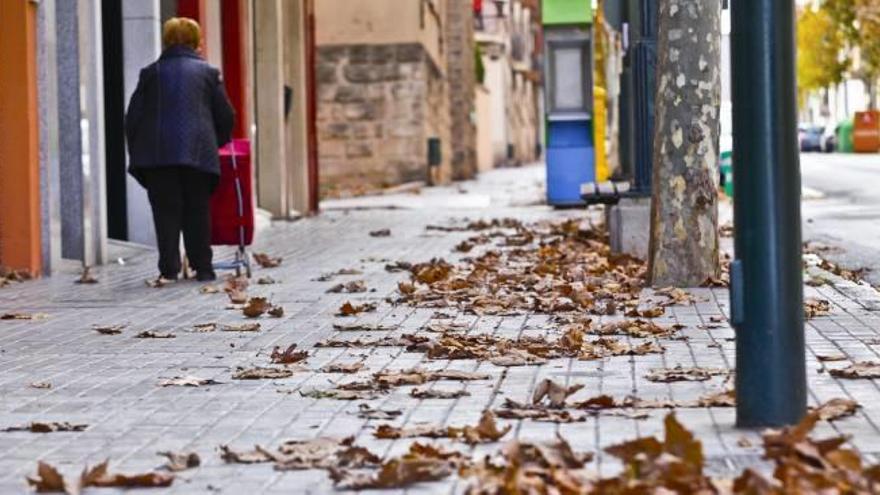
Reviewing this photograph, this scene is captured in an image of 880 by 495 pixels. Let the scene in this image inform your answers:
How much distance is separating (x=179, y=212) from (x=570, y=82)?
12.5 m

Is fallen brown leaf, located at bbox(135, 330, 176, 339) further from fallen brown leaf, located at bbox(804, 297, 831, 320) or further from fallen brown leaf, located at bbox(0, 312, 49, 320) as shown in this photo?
fallen brown leaf, located at bbox(804, 297, 831, 320)

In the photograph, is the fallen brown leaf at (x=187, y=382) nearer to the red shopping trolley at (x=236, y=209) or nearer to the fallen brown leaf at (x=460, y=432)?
the fallen brown leaf at (x=460, y=432)

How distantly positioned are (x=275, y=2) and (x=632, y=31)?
9401mm

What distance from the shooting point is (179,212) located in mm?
13820

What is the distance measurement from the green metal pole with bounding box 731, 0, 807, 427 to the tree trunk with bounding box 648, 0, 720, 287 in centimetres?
613

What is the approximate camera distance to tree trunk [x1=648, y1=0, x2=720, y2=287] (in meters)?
12.4

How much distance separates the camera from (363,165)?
37.6 m

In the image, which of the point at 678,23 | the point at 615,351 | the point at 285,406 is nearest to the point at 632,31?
the point at 678,23

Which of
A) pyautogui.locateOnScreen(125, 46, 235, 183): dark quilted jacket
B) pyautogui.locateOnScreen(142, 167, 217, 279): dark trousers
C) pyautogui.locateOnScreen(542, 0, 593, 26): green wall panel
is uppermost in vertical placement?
pyautogui.locateOnScreen(542, 0, 593, 26): green wall panel

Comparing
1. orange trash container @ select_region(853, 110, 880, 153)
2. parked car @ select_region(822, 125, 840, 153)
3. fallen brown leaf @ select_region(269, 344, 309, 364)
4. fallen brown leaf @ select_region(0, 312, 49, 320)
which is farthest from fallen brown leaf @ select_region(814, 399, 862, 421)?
parked car @ select_region(822, 125, 840, 153)

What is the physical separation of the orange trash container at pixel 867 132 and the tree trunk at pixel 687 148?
67415 mm

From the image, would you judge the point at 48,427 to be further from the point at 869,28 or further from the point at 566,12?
the point at 869,28

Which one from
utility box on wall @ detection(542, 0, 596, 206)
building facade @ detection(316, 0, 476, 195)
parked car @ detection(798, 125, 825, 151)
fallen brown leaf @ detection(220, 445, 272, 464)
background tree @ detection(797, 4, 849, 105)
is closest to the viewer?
fallen brown leaf @ detection(220, 445, 272, 464)

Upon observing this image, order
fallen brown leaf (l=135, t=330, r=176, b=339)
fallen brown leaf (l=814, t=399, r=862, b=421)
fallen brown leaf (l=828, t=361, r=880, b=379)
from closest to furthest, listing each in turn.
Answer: fallen brown leaf (l=814, t=399, r=862, b=421)
fallen brown leaf (l=828, t=361, r=880, b=379)
fallen brown leaf (l=135, t=330, r=176, b=339)
